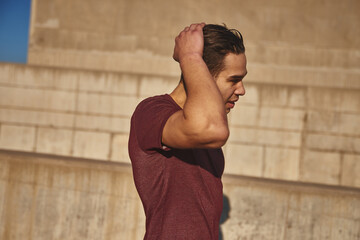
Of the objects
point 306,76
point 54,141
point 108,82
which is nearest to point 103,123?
point 108,82

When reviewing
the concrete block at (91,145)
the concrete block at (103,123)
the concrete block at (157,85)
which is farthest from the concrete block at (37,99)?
the concrete block at (157,85)

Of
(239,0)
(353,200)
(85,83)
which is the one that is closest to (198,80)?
(353,200)

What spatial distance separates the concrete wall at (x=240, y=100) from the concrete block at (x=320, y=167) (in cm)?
2

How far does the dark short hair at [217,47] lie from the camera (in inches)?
59.8

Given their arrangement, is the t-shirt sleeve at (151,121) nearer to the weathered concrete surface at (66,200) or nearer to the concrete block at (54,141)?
the weathered concrete surface at (66,200)

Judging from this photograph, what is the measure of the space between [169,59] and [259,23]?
2154 millimetres

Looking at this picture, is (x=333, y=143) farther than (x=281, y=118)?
No

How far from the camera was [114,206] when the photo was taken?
457 centimetres

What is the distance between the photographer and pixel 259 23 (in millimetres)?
8711

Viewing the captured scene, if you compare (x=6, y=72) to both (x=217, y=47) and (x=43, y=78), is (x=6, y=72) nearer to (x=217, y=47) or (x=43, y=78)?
(x=43, y=78)

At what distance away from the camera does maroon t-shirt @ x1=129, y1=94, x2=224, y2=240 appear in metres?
1.53

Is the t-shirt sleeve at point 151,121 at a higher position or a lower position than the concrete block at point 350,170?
higher

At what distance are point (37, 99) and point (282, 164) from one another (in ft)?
15.9

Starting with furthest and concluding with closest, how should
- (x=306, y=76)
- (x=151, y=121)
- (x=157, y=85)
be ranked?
(x=306, y=76) < (x=157, y=85) < (x=151, y=121)
